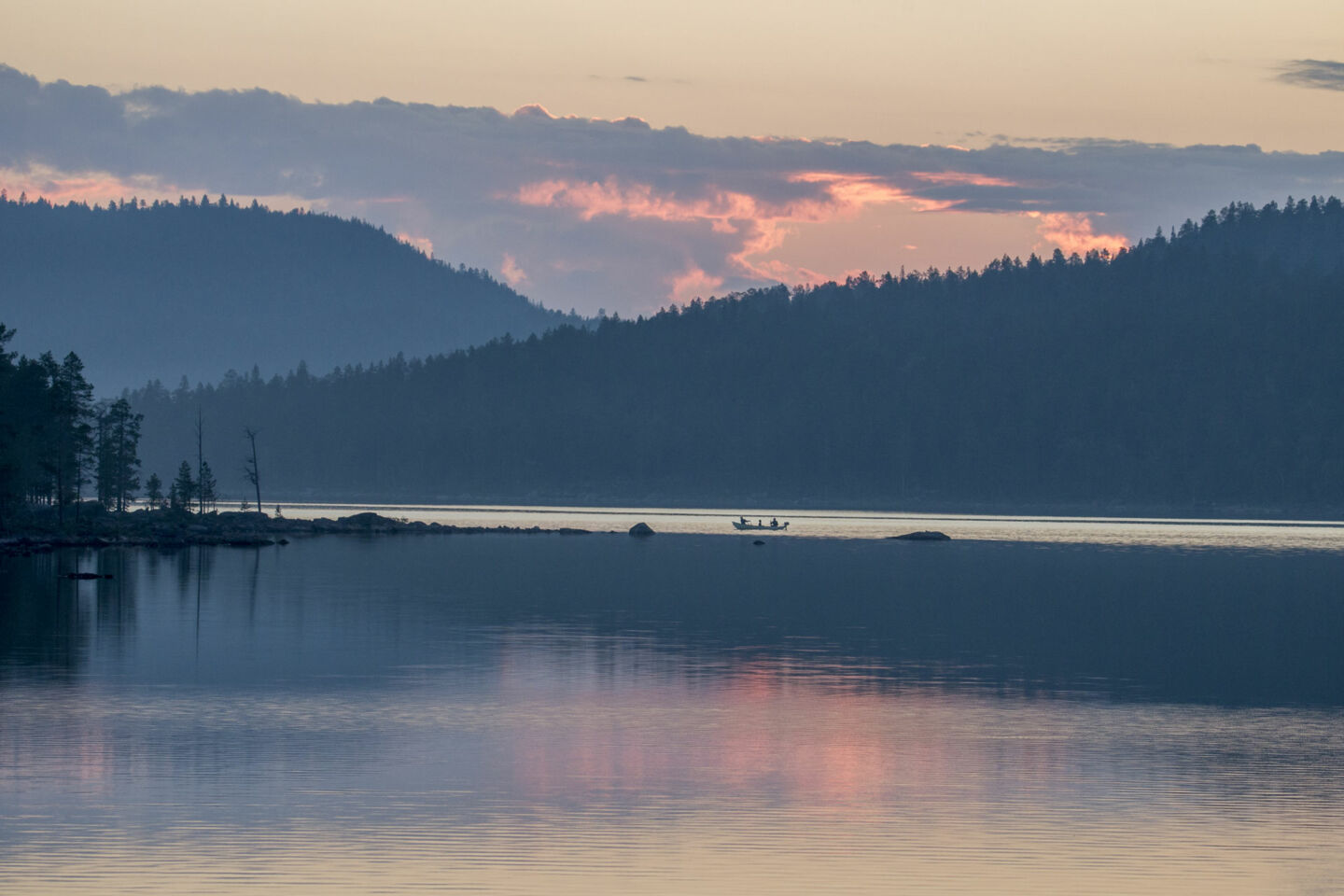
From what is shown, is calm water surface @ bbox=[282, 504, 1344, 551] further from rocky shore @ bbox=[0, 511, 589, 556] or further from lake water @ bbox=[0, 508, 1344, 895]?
lake water @ bbox=[0, 508, 1344, 895]

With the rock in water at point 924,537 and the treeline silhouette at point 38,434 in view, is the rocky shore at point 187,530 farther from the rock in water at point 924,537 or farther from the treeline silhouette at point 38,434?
the rock in water at point 924,537

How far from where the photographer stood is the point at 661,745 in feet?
100

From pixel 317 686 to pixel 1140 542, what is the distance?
346 ft

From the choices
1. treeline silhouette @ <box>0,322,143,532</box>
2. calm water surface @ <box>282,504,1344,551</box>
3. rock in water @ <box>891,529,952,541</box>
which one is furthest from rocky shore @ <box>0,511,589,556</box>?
rock in water @ <box>891,529,952,541</box>

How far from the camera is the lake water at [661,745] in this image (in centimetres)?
2191

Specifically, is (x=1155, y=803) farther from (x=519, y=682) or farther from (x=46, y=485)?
(x=46, y=485)

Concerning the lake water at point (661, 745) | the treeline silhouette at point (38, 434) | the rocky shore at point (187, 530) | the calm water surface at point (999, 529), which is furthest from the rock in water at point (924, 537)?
the lake water at point (661, 745)

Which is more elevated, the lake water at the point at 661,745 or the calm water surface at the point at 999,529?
the calm water surface at the point at 999,529

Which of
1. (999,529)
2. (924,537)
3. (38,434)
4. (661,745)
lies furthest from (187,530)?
(661,745)

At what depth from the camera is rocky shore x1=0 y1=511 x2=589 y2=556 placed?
9872cm

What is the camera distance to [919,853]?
22656mm

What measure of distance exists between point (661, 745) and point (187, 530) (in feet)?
286

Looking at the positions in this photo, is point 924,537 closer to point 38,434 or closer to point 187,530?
point 187,530

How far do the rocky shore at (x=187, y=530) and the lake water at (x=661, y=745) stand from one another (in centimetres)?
3508
